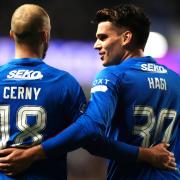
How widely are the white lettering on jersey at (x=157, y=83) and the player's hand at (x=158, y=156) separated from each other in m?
0.35

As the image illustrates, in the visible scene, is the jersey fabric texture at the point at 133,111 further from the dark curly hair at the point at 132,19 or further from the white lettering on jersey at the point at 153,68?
the dark curly hair at the point at 132,19

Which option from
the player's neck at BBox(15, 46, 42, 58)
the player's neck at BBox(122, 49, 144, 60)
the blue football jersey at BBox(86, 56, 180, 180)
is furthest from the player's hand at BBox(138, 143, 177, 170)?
the player's neck at BBox(15, 46, 42, 58)

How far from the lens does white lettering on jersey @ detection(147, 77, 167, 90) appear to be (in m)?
3.86

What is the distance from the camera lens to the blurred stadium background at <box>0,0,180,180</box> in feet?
48.2

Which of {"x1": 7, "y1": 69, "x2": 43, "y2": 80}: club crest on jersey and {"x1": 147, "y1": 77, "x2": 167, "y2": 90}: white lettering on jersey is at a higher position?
{"x1": 7, "y1": 69, "x2": 43, "y2": 80}: club crest on jersey


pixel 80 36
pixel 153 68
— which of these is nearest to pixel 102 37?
pixel 153 68

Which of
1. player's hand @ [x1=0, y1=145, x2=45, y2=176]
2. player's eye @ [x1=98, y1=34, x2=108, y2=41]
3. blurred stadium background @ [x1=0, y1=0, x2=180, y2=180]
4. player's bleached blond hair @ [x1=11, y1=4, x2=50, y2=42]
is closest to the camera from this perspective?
player's hand @ [x1=0, y1=145, x2=45, y2=176]

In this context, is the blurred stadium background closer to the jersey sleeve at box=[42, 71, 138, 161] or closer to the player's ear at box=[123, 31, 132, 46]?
the player's ear at box=[123, 31, 132, 46]

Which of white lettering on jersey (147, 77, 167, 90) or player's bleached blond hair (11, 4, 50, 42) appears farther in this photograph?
white lettering on jersey (147, 77, 167, 90)

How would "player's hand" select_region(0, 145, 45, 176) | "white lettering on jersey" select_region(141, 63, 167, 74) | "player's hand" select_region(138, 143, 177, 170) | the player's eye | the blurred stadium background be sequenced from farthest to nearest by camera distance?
the blurred stadium background
the player's eye
"white lettering on jersey" select_region(141, 63, 167, 74)
"player's hand" select_region(138, 143, 177, 170)
"player's hand" select_region(0, 145, 45, 176)

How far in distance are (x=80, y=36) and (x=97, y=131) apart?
11.7 meters

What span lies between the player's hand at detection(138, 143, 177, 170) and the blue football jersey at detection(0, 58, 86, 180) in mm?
480

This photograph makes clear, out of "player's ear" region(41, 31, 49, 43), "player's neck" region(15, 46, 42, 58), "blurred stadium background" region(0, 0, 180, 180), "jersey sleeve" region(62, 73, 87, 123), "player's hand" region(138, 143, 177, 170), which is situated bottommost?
"blurred stadium background" region(0, 0, 180, 180)

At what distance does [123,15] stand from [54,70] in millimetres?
631
